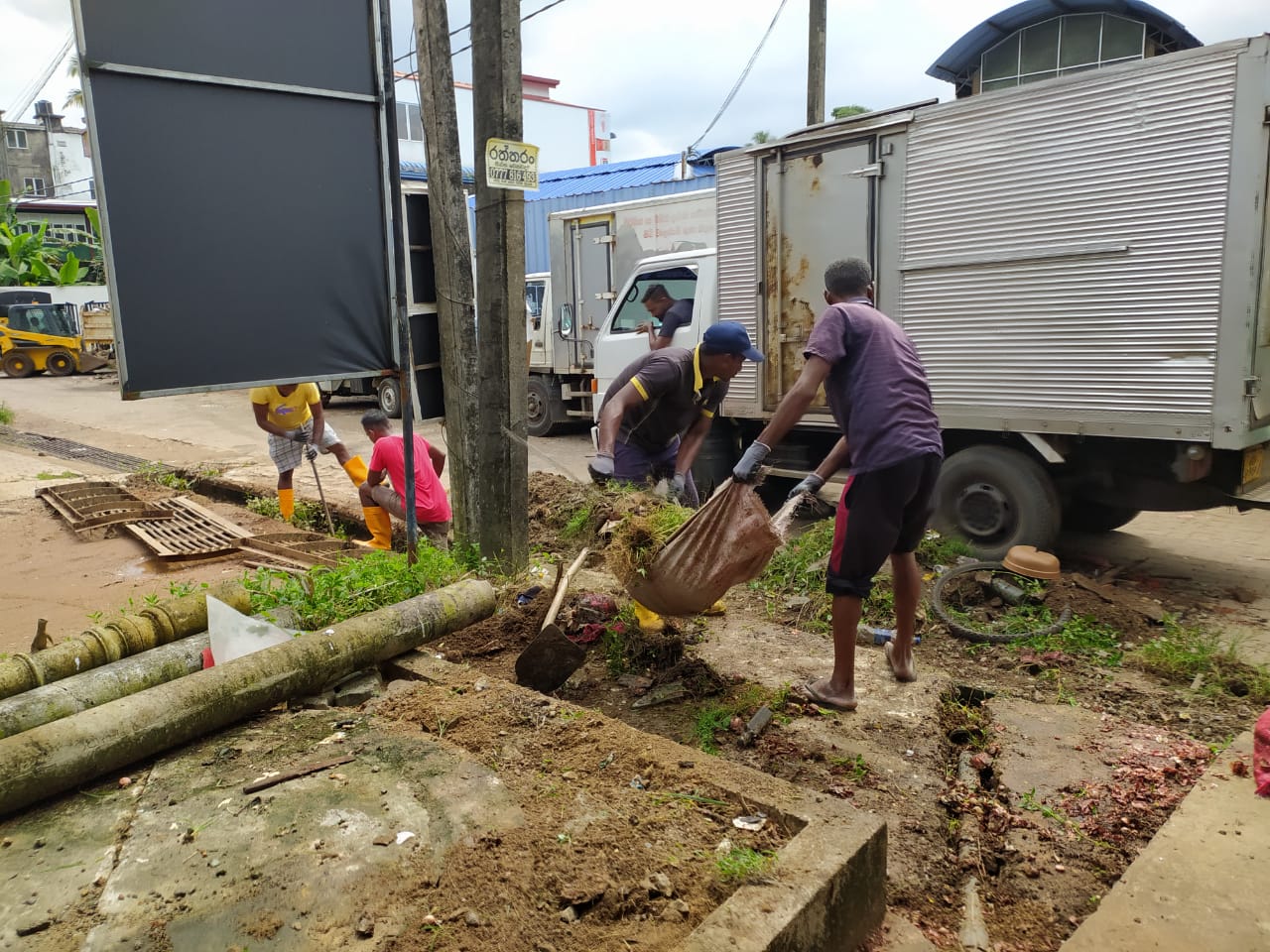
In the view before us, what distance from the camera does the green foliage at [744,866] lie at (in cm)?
211

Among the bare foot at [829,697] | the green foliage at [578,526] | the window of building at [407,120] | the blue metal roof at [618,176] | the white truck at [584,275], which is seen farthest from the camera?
the window of building at [407,120]

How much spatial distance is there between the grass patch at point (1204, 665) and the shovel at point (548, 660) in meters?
2.72

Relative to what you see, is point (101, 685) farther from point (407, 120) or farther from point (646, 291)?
point (407, 120)

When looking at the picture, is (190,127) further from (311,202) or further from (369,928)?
(369,928)

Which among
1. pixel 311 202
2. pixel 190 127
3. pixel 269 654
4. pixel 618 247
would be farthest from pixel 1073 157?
pixel 618 247

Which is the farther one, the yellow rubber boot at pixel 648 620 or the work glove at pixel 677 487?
the work glove at pixel 677 487

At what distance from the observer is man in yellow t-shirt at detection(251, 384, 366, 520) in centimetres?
730

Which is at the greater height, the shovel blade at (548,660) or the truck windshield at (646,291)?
the truck windshield at (646,291)

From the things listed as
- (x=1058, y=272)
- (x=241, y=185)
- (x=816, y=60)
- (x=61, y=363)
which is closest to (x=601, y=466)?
(x=241, y=185)

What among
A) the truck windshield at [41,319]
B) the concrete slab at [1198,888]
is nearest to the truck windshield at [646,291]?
the concrete slab at [1198,888]

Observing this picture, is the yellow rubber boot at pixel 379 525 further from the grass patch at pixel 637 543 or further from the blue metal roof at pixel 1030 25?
the blue metal roof at pixel 1030 25

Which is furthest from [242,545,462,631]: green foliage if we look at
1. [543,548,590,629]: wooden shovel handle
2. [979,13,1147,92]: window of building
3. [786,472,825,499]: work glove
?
[979,13,1147,92]: window of building

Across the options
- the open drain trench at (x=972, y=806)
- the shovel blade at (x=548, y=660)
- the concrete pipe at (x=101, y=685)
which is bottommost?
the open drain trench at (x=972, y=806)

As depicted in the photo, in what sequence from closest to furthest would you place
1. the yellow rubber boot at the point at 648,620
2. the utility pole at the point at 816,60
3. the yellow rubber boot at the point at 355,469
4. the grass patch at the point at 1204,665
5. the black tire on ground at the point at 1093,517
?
the grass patch at the point at 1204,665
the yellow rubber boot at the point at 648,620
the black tire on ground at the point at 1093,517
the yellow rubber boot at the point at 355,469
the utility pole at the point at 816,60
